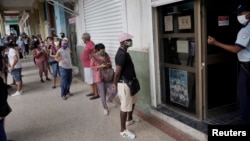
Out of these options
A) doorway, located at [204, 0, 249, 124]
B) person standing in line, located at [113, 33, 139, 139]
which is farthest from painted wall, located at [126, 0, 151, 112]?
doorway, located at [204, 0, 249, 124]

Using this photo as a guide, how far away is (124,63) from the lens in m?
3.50

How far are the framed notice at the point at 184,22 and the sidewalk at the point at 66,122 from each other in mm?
1631

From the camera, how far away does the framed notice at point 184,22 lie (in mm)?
3574

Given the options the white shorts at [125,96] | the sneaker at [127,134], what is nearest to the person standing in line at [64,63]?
the white shorts at [125,96]

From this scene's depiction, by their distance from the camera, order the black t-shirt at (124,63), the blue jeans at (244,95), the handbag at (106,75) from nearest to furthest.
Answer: the blue jeans at (244,95), the black t-shirt at (124,63), the handbag at (106,75)

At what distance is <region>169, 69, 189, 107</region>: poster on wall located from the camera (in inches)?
155

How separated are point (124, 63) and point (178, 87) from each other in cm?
119

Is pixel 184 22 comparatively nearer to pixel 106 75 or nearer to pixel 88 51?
pixel 106 75

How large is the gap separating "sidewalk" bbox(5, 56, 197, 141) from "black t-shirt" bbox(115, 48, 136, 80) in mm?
972

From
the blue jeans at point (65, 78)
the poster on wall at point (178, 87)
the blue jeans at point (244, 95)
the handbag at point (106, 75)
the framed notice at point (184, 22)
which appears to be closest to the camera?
the blue jeans at point (244, 95)

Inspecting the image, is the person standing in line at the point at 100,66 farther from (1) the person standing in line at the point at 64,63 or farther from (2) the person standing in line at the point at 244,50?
(2) the person standing in line at the point at 244,50

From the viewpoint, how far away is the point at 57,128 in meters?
4.25

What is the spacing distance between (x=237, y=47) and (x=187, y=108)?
1.49 m

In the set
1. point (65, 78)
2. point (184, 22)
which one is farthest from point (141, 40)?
point (65, 78)
